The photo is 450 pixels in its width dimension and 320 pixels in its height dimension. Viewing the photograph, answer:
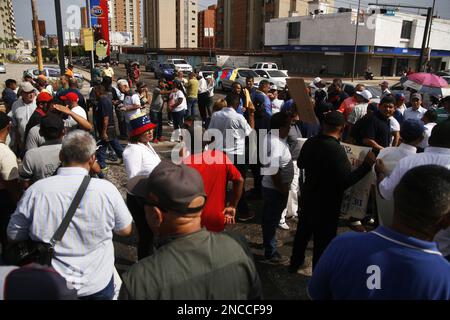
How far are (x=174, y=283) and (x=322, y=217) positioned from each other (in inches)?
96.6

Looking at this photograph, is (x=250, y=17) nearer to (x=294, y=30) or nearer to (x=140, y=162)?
(x=294, y=30)

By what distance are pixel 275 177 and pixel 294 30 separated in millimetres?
55262

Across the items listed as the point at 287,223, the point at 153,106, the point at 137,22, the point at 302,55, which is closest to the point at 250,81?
the point at 153,106

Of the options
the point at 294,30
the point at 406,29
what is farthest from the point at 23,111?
the point at 294,30

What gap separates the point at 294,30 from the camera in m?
54.6

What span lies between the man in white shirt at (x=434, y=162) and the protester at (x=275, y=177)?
49.0 inches

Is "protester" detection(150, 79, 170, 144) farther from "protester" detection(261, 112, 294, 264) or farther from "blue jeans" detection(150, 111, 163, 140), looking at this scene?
"protester" detection(261, 112, 294, 264)

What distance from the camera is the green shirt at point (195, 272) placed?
1.52 metres

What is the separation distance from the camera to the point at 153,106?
9.77m

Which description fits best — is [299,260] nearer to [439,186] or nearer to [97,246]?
[97,246]

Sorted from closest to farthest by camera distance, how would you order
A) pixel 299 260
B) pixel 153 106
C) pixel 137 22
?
1. pixel 299 260
2. pixel 153 106
3. pixel 137 22

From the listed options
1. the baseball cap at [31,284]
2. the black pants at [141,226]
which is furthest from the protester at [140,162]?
the baseball cap at [31,284]

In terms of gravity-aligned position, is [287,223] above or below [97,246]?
below

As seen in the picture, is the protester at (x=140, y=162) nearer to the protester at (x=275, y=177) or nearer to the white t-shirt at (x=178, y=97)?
the protester at (x=275, y=177)
